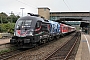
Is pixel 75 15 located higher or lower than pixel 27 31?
higher

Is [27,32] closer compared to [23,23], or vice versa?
[27,32]

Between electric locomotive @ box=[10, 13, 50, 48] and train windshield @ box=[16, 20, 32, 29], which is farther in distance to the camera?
train windshield @ box=[16, 20, 32, 29]

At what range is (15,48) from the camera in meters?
18.8

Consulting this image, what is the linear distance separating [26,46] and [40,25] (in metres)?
2.51

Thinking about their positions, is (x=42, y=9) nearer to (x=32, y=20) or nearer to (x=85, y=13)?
(x=85, y=13)

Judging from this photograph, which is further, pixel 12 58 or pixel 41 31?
pixel 41 31

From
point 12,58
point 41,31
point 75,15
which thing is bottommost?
point 12,58

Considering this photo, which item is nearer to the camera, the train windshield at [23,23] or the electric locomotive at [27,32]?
the electric locomotive at [27,32]

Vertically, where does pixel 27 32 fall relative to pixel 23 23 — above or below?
below

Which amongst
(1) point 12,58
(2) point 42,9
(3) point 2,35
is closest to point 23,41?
(1) point 12,58

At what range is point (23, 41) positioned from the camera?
662 inches

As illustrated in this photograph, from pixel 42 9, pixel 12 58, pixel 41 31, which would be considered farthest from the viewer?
pixel 42 9

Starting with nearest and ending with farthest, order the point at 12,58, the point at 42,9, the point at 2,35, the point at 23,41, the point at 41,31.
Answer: the point at 12,58
the point at 23,41
the point at 41,31
the point at 2,35
the point at 42,9

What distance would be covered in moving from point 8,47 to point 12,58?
18.4 feet
